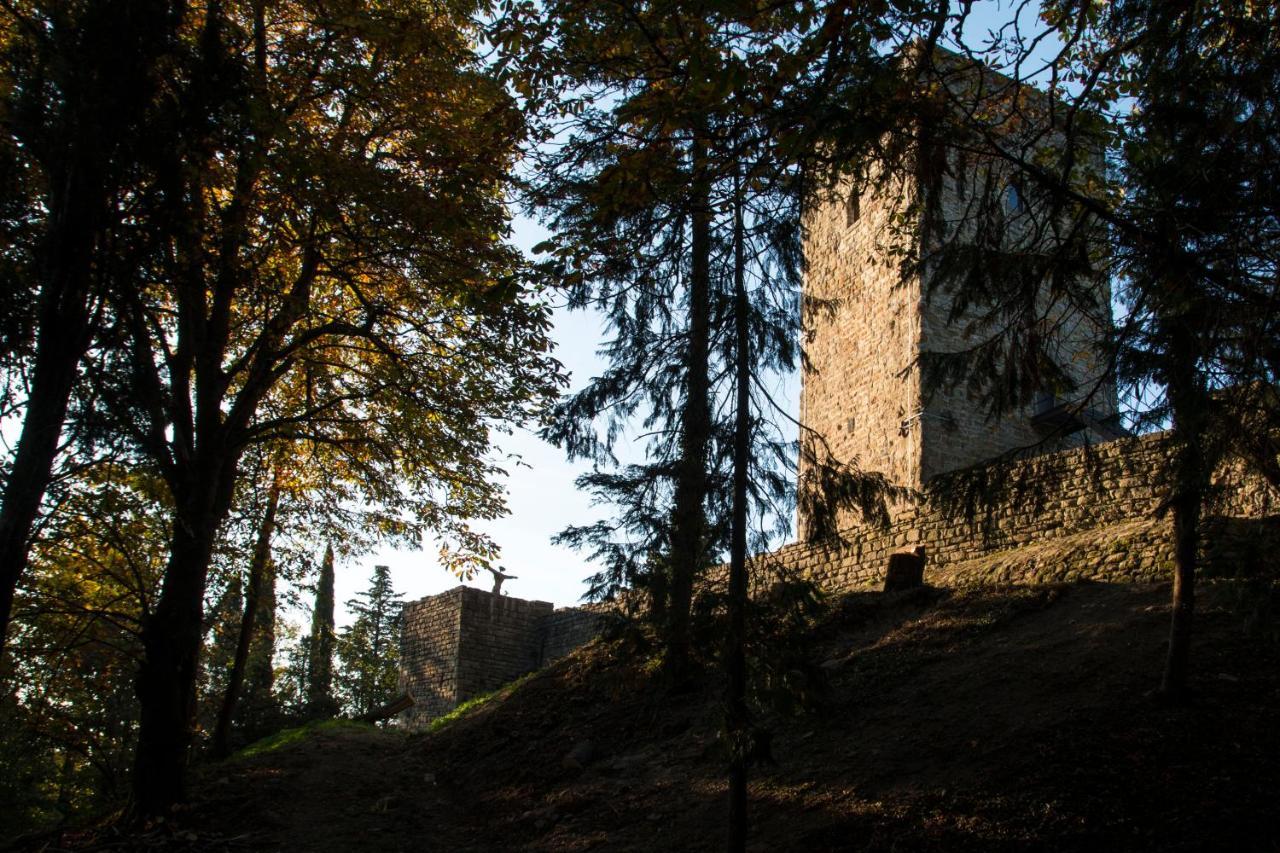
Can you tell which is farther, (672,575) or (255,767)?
(255,767)

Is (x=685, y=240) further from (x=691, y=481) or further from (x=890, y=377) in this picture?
(x=890, y=377)

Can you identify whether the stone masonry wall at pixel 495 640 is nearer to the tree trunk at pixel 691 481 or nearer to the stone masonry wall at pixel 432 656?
the stone masonry wall at pixel 432 656

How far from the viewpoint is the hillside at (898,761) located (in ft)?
19.3

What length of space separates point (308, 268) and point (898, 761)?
306 inches

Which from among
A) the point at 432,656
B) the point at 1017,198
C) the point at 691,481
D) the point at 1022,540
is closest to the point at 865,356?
the point at 1017,198

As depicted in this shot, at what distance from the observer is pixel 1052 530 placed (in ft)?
39.9

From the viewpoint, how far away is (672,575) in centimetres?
780

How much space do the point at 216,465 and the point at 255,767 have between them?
4.52 meters

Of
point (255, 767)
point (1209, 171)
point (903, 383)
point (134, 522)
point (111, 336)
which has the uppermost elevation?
point (903, 383)

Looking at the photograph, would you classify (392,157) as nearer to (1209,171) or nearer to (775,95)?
(775,95)

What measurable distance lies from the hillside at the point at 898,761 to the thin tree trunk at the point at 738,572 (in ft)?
1.70

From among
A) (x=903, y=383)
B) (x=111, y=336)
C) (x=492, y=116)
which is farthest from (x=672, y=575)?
(x=903, y=383)

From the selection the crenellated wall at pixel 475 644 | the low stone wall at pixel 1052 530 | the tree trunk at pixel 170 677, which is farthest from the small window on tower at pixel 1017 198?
the crenellated wall at pixel 475 644

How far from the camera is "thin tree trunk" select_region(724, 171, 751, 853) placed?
6445mm
